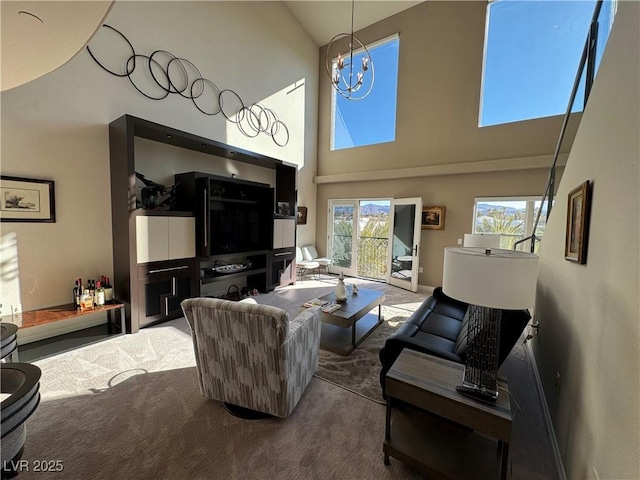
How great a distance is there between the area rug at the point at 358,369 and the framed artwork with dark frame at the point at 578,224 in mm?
1750

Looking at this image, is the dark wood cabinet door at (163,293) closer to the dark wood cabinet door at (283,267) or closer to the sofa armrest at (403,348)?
the dark wood cabinet door at (283,267)

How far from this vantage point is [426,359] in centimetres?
176

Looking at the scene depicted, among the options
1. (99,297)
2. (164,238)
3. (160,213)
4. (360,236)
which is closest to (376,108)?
(360,236)

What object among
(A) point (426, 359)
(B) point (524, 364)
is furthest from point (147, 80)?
(B) point (524, 364)

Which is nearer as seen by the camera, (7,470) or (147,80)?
(7,470)

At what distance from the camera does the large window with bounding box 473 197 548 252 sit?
4805mm

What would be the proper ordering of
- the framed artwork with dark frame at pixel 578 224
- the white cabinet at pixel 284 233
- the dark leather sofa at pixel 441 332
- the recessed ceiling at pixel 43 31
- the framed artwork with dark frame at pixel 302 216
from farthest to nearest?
the framed artwork with dark frame at pixel 302 216 < the white cabinet at pixel 284 233 < the dark leather sofa at pixel 441 332 < the framed artwork with dark frame at pixel 578 224 < the recessed ceiling at pixel 43 31

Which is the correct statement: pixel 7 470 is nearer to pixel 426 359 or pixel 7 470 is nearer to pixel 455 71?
pixel 426 359

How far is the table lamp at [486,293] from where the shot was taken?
4.07ft

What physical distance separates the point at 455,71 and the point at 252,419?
671 cm

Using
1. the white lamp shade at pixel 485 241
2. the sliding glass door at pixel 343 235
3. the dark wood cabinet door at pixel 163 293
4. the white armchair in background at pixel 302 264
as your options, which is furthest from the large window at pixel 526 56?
the dark wood cabinet door at pixel 163 293

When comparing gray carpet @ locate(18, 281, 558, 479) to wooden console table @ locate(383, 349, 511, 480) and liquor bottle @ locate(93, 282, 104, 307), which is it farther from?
liquor bottle @ locate(93, 282, 104, 307)

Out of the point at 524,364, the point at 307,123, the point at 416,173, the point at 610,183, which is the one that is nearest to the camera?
the point at 610,183

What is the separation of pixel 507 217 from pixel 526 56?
2889mm
